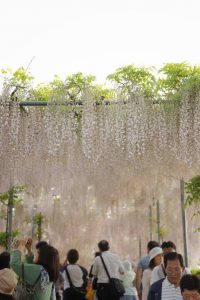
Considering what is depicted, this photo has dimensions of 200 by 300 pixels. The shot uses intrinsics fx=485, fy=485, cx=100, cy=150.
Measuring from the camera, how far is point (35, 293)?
4.40 meters

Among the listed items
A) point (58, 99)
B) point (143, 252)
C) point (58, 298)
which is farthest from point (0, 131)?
point (143, 252)

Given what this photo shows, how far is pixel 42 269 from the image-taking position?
4.41 meters

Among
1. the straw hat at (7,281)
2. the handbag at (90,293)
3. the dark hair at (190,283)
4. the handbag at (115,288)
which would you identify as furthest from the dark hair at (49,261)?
the handbag at (90,293)

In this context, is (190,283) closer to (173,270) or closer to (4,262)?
(173,270)

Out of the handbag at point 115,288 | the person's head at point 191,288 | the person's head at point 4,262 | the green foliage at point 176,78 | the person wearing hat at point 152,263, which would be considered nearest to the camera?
the person's head at point 191,288

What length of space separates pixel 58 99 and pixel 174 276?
6.65 m

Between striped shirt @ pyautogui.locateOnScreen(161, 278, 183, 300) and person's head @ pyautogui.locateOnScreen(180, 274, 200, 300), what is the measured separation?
66cm

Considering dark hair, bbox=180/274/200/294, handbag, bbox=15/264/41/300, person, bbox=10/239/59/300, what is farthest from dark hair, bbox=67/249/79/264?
dark hair, bbox=180/274/200/294

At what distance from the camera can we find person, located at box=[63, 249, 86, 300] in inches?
284

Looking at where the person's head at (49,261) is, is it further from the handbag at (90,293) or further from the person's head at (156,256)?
the handbag at (90,293)

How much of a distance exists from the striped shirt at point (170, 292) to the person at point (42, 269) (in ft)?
3.30

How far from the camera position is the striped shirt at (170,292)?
4300 millimetres

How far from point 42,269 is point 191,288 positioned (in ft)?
4.73

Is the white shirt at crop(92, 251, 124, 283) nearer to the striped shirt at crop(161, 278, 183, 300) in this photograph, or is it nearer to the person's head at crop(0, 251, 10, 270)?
the person's head at crop(0, 251, 10, 270)
